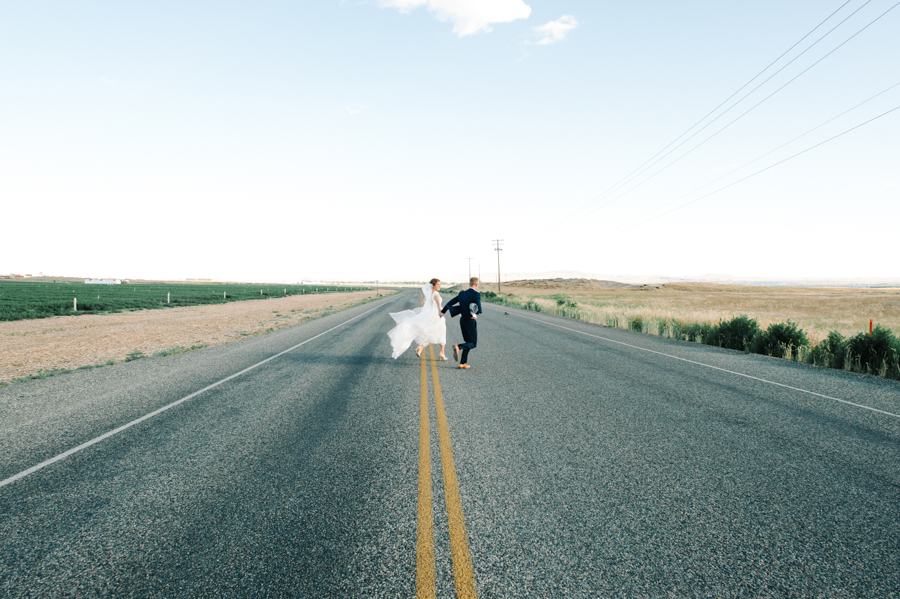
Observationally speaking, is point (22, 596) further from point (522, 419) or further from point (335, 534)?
point (522, 419)

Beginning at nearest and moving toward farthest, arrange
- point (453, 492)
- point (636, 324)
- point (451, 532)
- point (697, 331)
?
point (451, 532) < point (453, 492) < point (697, 331) < point (636, 324)

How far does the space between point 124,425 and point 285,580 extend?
4.55m

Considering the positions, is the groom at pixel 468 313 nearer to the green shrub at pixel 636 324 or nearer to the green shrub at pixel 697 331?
the green shrub at pixel 697 331

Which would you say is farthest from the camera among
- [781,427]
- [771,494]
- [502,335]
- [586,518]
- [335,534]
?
[502,335]

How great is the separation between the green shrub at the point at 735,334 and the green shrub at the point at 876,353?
2.94 meters

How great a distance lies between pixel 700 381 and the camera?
8.50 metres

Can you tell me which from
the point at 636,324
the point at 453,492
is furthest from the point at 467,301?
the point at 636,324

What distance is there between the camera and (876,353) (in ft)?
34.7

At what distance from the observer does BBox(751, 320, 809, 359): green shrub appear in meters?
12.9

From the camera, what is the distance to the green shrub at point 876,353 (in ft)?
32.3

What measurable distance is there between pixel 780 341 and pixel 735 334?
1.57 meters

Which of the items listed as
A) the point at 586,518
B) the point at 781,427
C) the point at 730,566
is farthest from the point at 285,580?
the point at 781,427

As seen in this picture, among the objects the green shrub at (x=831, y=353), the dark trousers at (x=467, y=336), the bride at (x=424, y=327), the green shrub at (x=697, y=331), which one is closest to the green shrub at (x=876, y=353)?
the green shrub at (x=831, y=353)

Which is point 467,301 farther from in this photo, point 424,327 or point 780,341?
point 780,341
